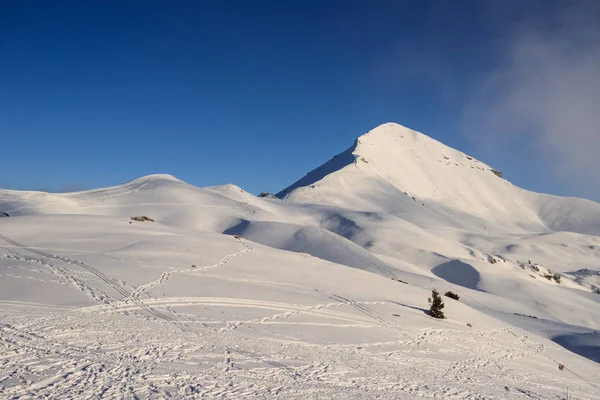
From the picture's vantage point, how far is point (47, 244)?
71.6 ft

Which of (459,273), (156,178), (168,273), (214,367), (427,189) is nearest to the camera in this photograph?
(214,367)

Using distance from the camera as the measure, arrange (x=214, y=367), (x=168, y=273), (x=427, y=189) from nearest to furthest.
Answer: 1. (x=214, y=367)
2. (x=168, y=273)
3. (x=427, y=189)

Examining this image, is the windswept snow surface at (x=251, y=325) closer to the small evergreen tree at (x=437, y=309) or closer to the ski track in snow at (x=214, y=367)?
the ski track in snow at (x=214, y=367)

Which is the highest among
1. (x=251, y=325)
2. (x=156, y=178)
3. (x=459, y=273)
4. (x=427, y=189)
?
(x=427, y=189)

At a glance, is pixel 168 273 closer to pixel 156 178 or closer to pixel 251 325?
pixel 251 325

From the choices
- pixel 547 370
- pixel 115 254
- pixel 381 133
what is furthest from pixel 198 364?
pixel 381 133

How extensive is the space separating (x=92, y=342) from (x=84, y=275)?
7.67m

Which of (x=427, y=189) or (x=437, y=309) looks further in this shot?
(x=427, y=189)

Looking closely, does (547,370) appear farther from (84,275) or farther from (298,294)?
(84,275)

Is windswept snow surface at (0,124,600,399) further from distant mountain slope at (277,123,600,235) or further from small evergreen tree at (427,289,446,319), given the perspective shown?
distant mountain slope at (277,123,600,235)

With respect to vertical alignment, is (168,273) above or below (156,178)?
below

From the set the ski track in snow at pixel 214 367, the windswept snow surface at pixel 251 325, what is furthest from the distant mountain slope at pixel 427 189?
the ski track in snow at pixel 214 367

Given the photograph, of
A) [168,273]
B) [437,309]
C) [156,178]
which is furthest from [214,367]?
[156,178]

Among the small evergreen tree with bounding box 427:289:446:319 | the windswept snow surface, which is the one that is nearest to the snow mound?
the windswept snow surface
